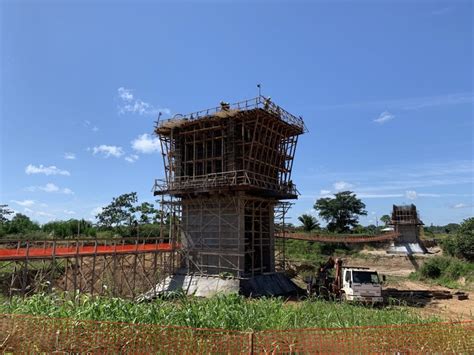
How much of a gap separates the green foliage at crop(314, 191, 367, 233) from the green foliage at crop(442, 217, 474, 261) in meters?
27.7

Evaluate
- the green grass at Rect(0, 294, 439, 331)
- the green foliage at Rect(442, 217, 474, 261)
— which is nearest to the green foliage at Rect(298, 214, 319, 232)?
the green foliage at Rect(442, 217, 474, 261)

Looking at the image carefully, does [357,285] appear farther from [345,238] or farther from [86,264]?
[345,238]

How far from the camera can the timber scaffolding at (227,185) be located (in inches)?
952

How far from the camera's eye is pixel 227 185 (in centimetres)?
2327

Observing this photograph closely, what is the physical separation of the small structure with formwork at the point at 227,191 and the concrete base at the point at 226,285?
0.25 ft

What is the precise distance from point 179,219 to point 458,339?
2228 centimetres

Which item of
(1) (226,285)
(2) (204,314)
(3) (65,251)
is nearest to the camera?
(2) (204,314)

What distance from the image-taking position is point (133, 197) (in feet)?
174

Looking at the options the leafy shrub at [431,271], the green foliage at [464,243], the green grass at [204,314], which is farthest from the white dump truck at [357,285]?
the green foliage at [464,243]

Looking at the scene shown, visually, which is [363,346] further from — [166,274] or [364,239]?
[364,239]

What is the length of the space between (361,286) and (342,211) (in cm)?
4921

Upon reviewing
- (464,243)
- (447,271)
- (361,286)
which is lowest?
(447,271)

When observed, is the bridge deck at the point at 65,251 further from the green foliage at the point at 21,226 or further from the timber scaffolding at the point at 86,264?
the green foliage at the point at 21,226

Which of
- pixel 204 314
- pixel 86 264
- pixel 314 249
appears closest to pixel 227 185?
pixel 86 264
